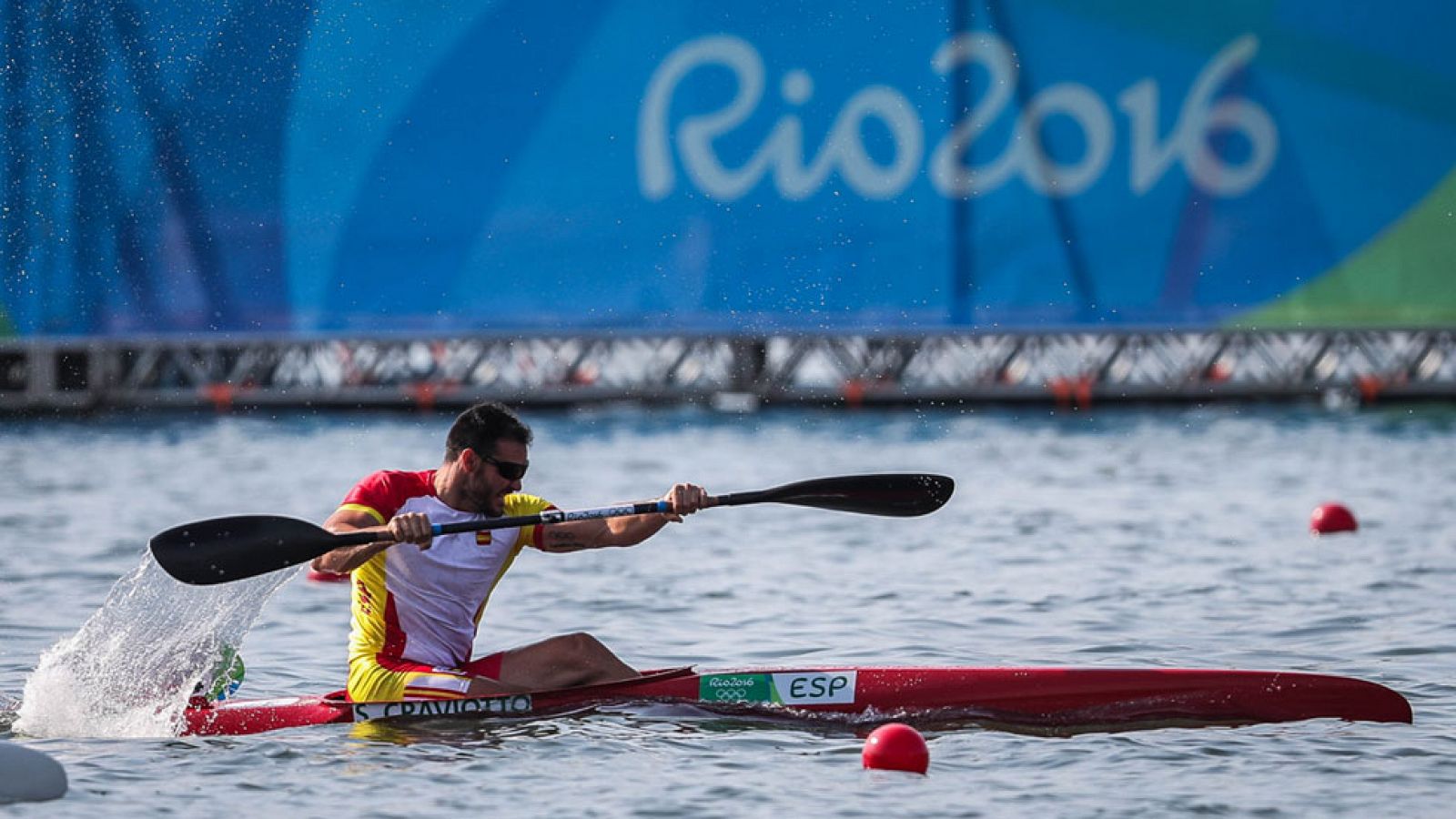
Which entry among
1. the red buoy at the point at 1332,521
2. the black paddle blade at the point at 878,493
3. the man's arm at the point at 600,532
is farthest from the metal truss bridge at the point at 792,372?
the man's arm at the point at 600,532

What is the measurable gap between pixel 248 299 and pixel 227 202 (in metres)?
1.43

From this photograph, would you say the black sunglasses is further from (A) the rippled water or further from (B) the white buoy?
(B) the white buoy

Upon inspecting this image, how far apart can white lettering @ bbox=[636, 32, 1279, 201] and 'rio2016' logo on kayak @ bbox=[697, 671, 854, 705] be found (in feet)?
48.8

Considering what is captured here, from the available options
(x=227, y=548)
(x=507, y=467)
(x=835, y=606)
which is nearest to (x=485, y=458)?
(x=507, y=467)

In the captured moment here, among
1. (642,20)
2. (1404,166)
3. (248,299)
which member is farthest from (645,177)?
(1404,166)

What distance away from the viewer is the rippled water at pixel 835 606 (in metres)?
8.16

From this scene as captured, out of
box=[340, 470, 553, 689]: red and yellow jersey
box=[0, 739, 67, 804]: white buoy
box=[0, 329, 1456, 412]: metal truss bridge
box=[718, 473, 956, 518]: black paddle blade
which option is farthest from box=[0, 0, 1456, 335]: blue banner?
box=[0, 739, 67, 804]: white buoy

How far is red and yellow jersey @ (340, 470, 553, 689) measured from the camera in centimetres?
906

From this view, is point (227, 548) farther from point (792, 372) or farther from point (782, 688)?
point (792, 372)

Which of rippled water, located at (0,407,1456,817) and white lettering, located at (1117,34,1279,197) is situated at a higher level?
white lettering, located at (1117,34,1279,197)

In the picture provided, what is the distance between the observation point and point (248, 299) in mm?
22516

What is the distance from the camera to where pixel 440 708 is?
8.98 meters

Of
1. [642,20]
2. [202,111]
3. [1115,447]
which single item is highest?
[642,20]

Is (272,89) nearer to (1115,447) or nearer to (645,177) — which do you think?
(645,177)
